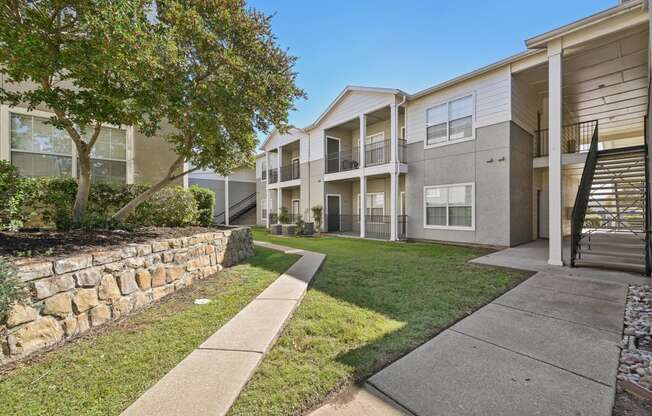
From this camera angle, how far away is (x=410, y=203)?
12680 mm

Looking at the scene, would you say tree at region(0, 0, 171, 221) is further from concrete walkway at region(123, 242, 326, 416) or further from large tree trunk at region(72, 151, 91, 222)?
concrete walkway at region(123, 242, 326, 416)

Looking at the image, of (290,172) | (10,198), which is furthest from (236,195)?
(10,198)

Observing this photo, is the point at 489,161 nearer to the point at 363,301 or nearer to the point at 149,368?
the point at 363,301

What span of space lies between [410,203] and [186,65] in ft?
33.2

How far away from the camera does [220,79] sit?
19.2ft

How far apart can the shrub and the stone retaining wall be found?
227 centimetres

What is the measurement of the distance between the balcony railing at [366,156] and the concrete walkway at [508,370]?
9.65 meters

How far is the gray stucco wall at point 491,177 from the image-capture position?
977cm

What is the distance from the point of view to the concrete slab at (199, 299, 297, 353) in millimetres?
3076

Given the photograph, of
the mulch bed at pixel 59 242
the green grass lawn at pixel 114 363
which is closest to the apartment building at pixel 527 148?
the mulch bed at pixel 59 242

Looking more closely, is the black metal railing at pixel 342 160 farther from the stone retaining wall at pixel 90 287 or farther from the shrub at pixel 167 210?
the stone retaining wall at pixel 90 287

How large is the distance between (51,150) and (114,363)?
784cm

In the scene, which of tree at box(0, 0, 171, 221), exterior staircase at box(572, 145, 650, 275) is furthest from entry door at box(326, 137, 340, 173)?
tree at box(0, 0, 171, 221)

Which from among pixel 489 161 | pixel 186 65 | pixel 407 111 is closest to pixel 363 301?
pixel 186 65
